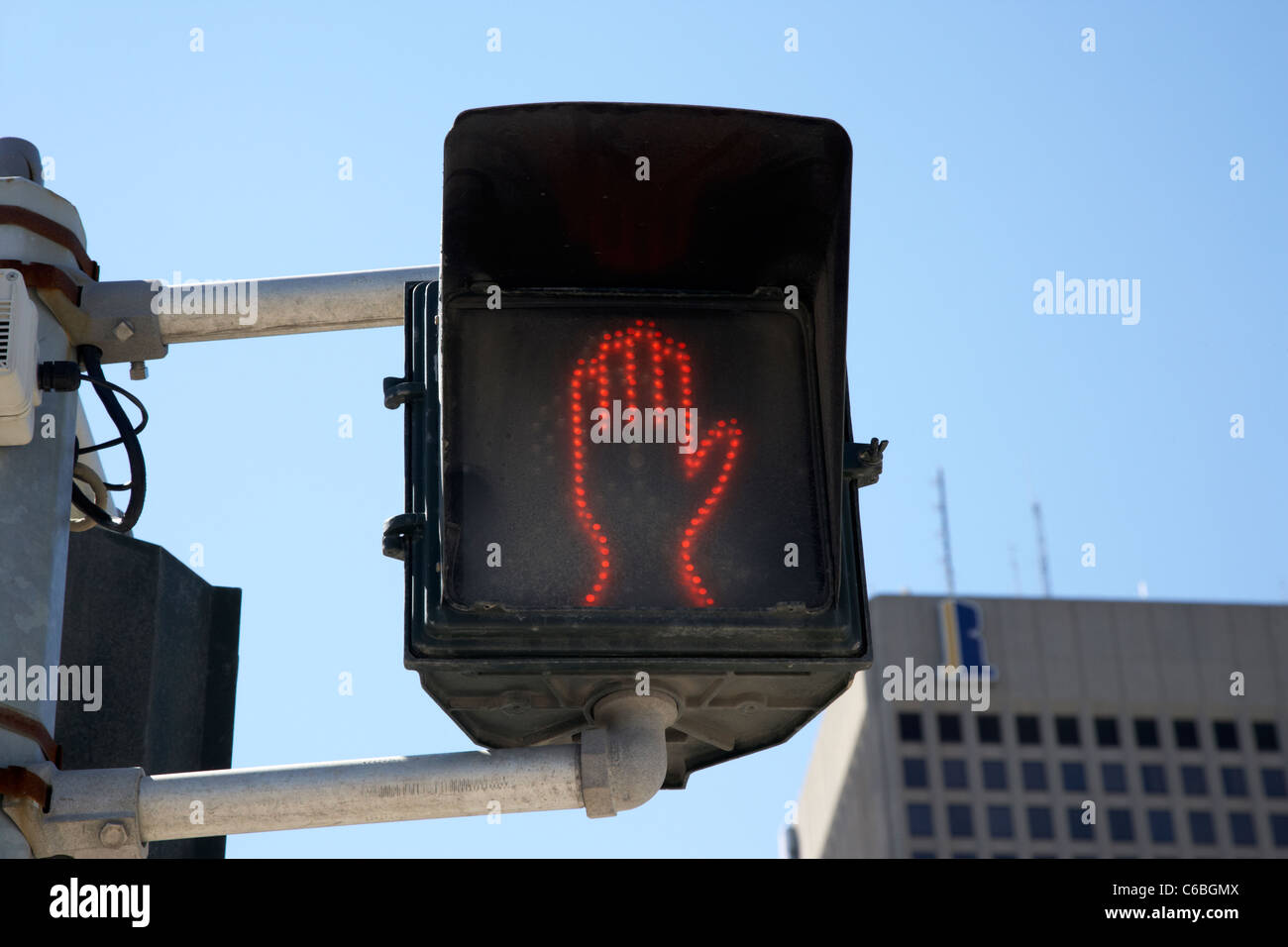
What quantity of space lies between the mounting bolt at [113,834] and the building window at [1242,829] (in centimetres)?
7775

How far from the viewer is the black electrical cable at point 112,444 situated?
3.66 metres

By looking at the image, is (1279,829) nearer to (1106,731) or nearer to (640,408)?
(1106,731)

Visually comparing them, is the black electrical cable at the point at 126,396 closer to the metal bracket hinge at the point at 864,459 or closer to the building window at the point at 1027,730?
the metal bracket hinge at the point at 864,459

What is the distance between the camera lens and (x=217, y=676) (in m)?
4.11

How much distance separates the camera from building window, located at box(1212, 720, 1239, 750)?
78688mm

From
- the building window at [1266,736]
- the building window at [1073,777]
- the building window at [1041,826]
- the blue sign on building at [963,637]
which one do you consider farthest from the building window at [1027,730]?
the building window at [1266,736]

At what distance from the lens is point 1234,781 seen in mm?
77500

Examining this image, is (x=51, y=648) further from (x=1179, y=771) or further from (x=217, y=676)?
(x=1179, y=771)

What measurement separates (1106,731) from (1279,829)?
7483 mm

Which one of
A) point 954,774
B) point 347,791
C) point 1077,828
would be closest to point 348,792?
point 347,791

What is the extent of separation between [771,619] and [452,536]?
1.77ft
